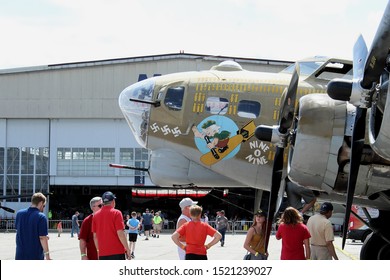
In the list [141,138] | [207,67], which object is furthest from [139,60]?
[141,138]

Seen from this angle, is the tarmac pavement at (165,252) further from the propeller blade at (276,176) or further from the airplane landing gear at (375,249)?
the propeller blade at (276,176)

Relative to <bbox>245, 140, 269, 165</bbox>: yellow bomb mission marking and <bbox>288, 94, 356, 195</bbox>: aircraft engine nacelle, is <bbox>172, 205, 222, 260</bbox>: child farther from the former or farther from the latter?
<bbox>245, 140, 269, 165</bbox>: yellow bomb mission marking

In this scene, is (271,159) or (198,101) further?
(198,101)

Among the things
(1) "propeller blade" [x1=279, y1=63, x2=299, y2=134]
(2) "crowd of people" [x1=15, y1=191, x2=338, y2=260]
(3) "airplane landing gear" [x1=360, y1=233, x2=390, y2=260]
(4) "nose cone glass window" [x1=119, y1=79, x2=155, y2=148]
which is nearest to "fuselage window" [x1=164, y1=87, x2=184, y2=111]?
(4) "nose cone glass window" [x1=119, y1=79, x2=155, y2=148]

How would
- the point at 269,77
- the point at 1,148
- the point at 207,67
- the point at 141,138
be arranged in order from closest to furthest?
the point at 269,77 < the point at 141,138 < the point at 207,67 < the point at 1,148

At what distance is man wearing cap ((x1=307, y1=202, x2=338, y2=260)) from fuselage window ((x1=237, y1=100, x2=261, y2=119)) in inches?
158

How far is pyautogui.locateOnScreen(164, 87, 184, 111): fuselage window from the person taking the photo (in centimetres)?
1636

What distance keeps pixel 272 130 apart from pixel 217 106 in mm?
3533

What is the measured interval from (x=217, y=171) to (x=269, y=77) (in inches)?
96.1

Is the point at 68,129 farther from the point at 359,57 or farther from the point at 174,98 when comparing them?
the point at 359,57

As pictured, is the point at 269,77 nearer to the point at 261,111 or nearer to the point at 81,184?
the point at 261,111

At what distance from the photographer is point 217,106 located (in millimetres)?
15875

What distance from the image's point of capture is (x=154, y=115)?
16656 millimetres

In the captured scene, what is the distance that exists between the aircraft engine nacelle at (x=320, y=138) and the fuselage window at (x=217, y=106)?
15.6 ft
